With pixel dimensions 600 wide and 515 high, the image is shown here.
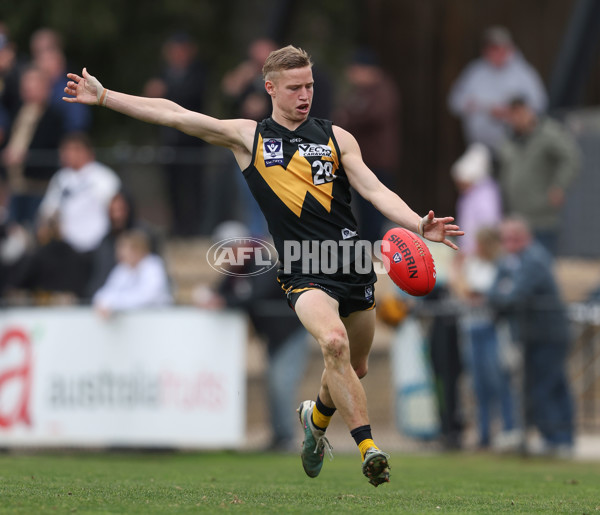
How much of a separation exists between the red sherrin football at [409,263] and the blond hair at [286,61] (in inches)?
50.8

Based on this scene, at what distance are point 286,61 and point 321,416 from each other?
2380 mm

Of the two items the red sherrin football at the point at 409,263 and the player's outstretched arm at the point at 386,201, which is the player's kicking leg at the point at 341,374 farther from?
the player's outstretched arm at the point at 386,201

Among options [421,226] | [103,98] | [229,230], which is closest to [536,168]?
[229,230]

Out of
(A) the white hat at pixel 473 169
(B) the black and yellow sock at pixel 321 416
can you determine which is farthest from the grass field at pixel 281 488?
(A) the white hat at pixel 473 169

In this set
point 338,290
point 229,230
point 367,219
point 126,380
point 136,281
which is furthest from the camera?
point 367,219

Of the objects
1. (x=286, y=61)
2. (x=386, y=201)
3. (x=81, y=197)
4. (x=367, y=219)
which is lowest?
(x=386, y=201)

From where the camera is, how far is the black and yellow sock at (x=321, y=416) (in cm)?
806

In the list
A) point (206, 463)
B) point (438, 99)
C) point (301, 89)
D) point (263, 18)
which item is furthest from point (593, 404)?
point (263, 18)

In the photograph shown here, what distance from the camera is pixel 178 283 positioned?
17.2m

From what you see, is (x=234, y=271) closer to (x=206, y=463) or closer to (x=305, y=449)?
(x=206, y=463)

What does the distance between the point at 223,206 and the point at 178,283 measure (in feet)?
4.95

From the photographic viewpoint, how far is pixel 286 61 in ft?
25.6

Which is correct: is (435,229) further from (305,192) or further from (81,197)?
(81,197)

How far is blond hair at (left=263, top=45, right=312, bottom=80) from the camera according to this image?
25.6 feet
